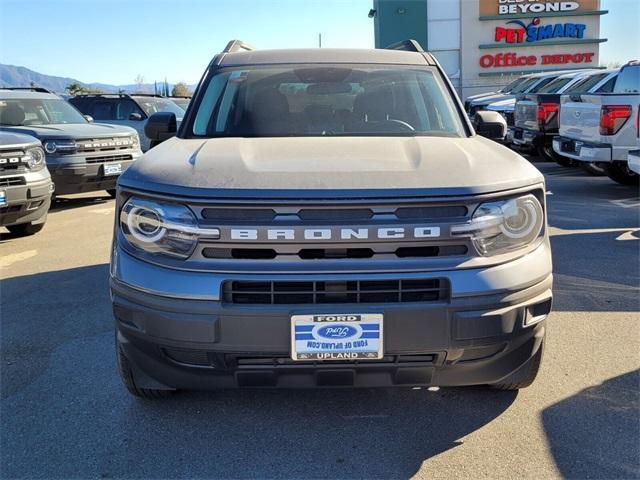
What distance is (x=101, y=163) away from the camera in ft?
30.7

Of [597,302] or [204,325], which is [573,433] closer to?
[204,325]

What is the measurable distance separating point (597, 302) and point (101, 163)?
730cm

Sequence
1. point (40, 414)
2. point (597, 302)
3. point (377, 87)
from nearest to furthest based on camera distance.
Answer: point (40, 414)
point (377, 87)
point (597, 302)

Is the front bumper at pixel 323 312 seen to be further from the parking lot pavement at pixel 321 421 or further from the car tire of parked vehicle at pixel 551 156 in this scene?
the car tire of parked vehicle at pixel 551 156

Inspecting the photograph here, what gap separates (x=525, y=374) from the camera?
2.96 meters

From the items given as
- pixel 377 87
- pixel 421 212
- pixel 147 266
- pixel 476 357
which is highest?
pixel 377 87

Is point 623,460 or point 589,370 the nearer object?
point 623,460

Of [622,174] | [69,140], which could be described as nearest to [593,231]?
[622,174]

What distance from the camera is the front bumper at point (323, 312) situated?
241 cm

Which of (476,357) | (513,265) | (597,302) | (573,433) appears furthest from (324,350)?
(597,302)

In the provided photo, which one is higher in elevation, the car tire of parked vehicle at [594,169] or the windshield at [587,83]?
the windshield at [587,83]

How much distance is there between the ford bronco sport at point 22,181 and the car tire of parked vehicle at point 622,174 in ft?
26.6

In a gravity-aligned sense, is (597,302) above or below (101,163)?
below

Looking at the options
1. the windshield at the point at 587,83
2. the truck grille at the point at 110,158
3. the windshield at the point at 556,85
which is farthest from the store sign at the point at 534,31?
the truck grille at the point at 110,158
